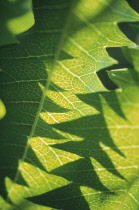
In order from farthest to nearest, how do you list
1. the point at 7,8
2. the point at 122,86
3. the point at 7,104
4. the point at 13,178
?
the point at 13,178 < the point at 7,104 < the point at 122,86 < the point at 7,8

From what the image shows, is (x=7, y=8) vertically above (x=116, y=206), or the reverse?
(x=7, y=8)

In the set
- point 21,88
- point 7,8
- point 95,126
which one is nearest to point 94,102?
point 95,126

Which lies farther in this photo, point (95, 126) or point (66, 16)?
point (95, 126)

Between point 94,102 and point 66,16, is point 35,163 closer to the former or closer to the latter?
point 94,102

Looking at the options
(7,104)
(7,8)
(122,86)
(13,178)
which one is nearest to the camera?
(7,8)

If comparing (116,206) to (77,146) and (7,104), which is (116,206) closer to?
(77,146)

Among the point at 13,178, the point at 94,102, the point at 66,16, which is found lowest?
the point at 13,178
